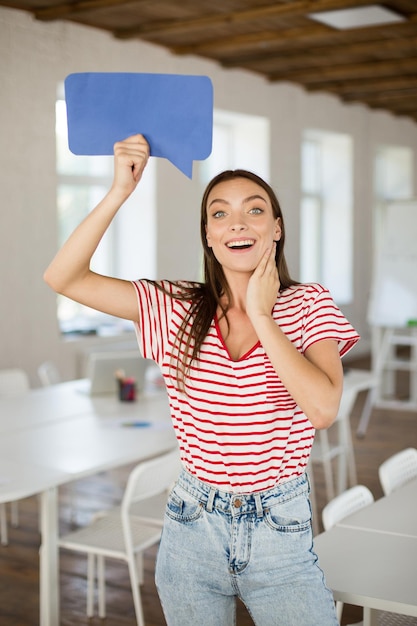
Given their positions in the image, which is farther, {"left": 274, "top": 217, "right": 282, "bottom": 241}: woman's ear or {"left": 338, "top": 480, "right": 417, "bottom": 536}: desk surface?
{"left": 338, "top": 480, "right": 417, "bottom": 536}: desk surface

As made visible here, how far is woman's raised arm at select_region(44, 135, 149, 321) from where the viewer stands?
1.54 metres

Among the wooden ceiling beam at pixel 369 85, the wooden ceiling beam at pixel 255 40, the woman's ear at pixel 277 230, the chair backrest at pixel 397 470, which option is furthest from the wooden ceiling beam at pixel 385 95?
the woman's ear at pixel 277 230

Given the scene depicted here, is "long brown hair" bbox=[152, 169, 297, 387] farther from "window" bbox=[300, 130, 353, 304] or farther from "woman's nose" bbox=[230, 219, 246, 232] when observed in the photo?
"window" bbox=[300, 130, 353, 304]

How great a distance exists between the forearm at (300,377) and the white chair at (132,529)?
1621 mm

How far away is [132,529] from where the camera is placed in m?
3.38

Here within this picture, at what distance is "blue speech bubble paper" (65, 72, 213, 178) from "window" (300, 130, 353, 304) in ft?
31.5

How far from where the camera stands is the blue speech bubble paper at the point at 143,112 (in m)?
1.50

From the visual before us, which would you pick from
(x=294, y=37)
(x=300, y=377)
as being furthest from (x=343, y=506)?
(x=294, y=37)

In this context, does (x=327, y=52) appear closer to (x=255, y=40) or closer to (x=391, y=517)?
(x=255, y=40)

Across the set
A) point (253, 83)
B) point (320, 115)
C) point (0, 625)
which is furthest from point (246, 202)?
point (320, 115)

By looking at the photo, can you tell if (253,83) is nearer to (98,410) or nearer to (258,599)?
(98,410)

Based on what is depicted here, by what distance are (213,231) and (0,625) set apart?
96.6 inches

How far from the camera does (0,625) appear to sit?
3.42 meters

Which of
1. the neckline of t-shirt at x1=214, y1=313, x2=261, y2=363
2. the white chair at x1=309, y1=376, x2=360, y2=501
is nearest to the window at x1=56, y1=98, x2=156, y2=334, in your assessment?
the white chair at x1=309, y1=376, x2=360, y2=501
